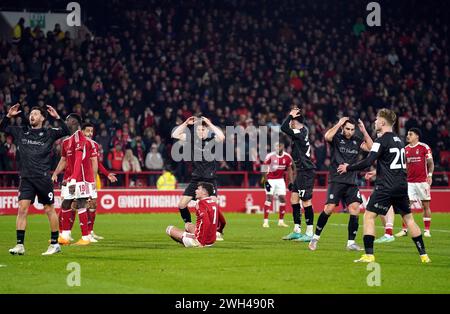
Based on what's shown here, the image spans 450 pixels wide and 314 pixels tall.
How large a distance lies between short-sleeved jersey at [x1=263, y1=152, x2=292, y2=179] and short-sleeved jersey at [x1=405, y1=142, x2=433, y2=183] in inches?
219

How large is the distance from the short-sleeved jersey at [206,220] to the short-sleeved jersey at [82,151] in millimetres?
2593

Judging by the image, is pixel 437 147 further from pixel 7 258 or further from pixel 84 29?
pixel 7 258

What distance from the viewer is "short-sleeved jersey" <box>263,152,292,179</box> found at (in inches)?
1063

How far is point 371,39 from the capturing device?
135ft

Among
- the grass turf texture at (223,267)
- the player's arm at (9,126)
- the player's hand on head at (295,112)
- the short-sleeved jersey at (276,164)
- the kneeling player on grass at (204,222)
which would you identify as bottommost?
the grass turf texture at (223,267)

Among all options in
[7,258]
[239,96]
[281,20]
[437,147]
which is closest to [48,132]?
[7,258]

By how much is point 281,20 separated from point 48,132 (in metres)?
27.4

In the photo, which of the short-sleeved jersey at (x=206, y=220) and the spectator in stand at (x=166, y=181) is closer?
the short-sleeved jersey at (x=206, y=220)

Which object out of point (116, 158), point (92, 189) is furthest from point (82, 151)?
point (116, 158)

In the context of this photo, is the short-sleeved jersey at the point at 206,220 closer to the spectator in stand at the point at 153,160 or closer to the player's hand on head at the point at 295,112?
the player's hand on head at the point at 295,112

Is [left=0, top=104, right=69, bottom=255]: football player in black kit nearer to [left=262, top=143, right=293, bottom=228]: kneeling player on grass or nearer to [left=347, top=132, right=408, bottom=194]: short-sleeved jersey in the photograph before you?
[left=347, top=132, right=408, bottom=194]: short-sleeved jersey

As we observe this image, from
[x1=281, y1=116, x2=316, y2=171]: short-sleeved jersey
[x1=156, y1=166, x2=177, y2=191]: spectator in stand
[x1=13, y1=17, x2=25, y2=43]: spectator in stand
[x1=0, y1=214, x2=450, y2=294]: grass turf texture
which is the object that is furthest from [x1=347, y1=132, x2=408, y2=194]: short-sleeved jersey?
[x1=13, y1=17, x2=25, y2=43]: spectator in stand

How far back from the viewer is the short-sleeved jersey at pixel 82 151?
18031mm

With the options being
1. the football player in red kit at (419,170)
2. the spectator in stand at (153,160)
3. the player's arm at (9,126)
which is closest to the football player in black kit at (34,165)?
the player's arm at (9,126)
